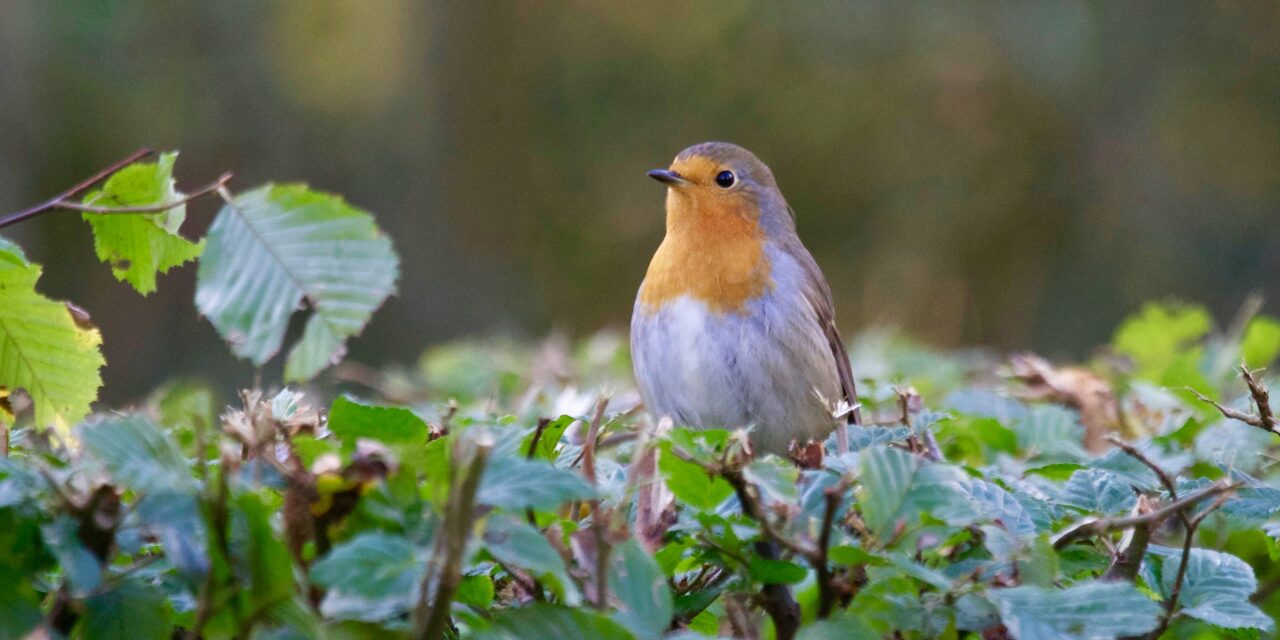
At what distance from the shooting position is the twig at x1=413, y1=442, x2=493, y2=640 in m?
1.06

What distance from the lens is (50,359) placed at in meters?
1.53

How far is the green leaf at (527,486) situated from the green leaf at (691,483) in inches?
7.7

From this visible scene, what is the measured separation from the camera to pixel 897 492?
1.23 metres

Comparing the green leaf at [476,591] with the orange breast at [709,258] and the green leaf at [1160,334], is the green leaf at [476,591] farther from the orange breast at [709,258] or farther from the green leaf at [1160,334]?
the green leaf at [1160,334]

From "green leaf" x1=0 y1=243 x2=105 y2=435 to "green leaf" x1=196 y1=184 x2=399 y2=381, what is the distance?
21 cm

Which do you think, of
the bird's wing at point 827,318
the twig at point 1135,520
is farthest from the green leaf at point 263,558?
the bird's wing at point 827,318

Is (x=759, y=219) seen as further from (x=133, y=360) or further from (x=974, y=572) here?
(x=133, y=360)

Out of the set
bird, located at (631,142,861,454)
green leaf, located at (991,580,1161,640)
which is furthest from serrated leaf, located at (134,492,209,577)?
bird, located at (631,142,861,454)

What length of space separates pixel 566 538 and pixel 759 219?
242 centimetres

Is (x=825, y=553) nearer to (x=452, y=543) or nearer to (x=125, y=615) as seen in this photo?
(x=452, y=543)

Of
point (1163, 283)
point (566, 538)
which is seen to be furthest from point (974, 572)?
point (1163, 283)

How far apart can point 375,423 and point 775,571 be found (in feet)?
1.36

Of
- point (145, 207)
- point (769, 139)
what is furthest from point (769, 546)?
point (769, 139)

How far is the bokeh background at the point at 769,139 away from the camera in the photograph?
1052 cm
